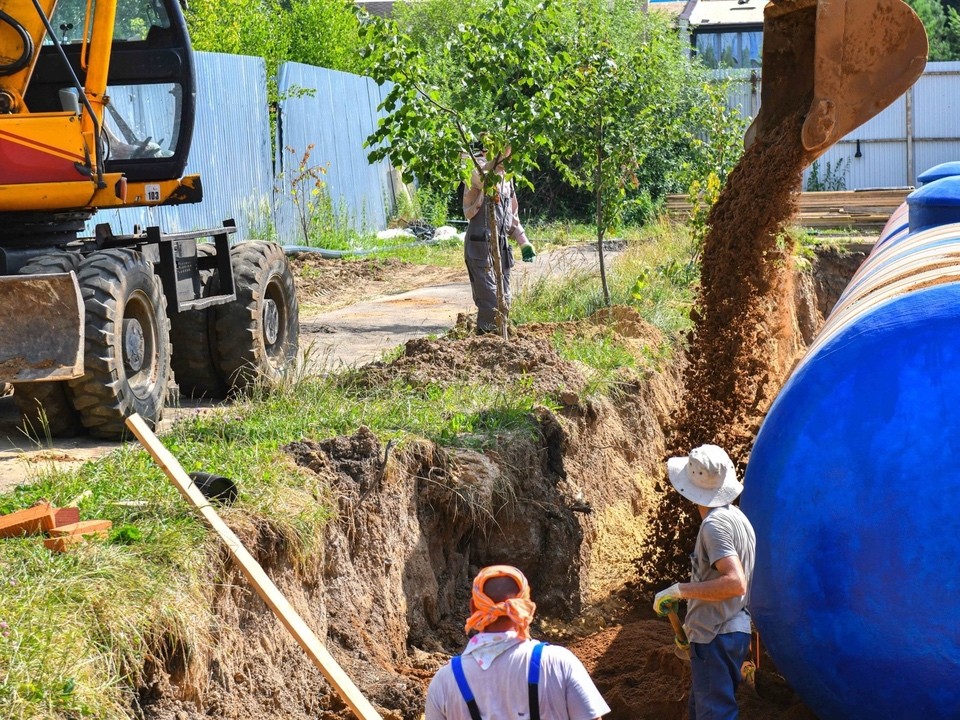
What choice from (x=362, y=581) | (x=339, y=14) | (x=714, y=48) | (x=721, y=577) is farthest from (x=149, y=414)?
(x=714, y=48)

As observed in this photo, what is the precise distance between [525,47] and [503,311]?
7.21ft

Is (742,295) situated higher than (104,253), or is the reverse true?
(104,253)

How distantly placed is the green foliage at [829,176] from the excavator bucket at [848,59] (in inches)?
756

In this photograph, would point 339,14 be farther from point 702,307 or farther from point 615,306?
point 702,307

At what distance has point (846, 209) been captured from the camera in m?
18.5

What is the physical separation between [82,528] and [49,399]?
2.92m

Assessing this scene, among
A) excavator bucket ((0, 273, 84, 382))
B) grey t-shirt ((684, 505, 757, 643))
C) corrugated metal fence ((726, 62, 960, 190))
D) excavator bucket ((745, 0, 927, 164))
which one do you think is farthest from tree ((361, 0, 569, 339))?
corrugated metal fence ((726, 62, 960, 190))

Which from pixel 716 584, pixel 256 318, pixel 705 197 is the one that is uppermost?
pixel 705 197

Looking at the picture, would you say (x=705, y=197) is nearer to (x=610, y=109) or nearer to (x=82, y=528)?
(x=610, y=109)

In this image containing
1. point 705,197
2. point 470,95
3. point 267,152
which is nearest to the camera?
point 470,95

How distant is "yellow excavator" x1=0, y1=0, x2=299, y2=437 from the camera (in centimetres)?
707

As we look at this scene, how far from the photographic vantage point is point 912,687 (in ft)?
14.6

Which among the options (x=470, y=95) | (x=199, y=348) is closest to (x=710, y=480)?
(x=470, y=95)

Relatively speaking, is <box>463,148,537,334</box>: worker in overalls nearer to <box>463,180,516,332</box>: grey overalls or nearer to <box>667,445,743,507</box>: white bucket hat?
<box>463,180,516,332</box>: grey overalls
